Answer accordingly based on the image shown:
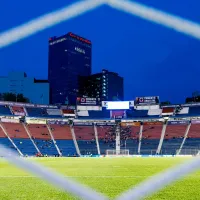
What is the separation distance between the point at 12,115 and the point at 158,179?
6142 centimetres

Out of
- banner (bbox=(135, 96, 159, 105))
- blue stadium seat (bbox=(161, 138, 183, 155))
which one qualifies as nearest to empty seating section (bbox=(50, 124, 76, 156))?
blue stadium seat (bbox=(161, 138, 183, 155))

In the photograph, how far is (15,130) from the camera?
59.1 m

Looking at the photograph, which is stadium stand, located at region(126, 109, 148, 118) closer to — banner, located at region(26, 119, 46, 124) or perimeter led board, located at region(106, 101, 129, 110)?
perimeter led board, located at region(106, 101, 129, 110)

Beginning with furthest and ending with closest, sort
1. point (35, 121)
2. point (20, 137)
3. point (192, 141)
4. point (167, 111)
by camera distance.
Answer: point (167, 111), point (35, 121), point (20, 137), point (192, 141)

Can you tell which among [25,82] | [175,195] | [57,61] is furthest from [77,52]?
[175,195]

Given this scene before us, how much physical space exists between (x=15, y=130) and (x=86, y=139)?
1217 centimetres

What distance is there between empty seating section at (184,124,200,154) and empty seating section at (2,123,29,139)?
26.0 metres

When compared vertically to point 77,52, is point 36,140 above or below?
below

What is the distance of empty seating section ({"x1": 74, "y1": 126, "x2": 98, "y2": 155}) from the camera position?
189ft

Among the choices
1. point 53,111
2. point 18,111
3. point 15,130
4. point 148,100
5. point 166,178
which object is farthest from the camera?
point 148,100

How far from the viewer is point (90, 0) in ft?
7.55

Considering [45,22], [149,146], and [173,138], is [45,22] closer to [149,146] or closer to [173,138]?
[149,146]

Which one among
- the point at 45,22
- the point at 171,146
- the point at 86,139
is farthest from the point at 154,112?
the point at 45,22

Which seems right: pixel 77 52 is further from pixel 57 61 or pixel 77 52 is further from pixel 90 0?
pixel 90 0
